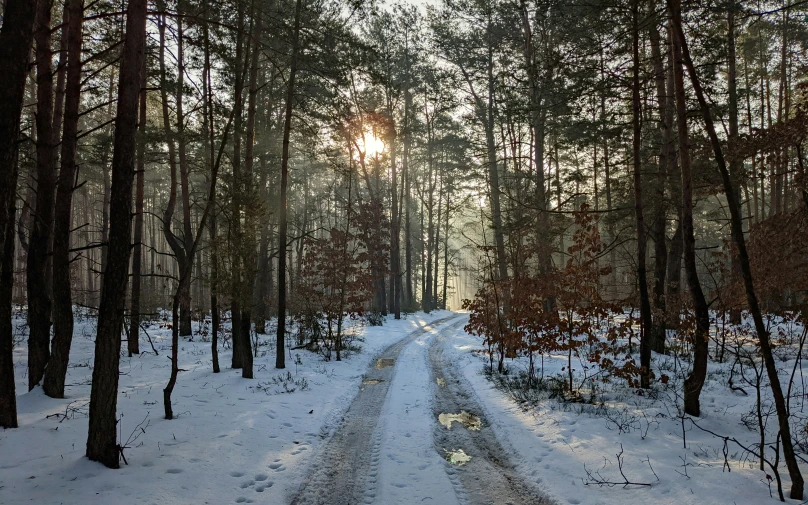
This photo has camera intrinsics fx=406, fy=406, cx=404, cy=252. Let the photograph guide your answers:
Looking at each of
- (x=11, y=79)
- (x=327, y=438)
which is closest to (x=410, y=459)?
(x=327, y=438)

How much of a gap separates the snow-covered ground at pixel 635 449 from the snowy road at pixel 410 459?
417 mm

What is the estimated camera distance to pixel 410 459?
558 centimetres

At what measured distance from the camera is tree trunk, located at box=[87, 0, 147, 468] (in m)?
4.75

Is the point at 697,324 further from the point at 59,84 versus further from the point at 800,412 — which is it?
the point at 59,84

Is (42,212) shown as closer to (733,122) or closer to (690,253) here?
(690,253)

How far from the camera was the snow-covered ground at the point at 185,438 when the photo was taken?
4.46 metres

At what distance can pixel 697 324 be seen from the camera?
6.21 metres

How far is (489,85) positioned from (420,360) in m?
14.4

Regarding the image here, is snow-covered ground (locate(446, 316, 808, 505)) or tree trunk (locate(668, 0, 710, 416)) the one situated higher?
tree trunk (locate(668, 0, 710, 416))

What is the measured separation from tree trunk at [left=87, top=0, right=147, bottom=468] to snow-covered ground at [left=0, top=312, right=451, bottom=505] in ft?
1.43

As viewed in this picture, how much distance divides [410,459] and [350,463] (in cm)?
82

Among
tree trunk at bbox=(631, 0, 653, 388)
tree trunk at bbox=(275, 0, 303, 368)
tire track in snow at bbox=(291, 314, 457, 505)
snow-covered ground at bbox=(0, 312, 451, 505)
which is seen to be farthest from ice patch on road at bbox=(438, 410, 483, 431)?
tree trunk at bbox=(275, 0, 303, 368)

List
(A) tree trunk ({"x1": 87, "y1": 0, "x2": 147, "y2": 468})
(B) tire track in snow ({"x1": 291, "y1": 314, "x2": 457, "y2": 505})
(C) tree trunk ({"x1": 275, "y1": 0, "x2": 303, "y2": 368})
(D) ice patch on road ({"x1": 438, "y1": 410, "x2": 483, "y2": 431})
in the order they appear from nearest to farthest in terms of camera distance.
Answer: (B) tire track in snow ({"x1": 291, "y1": 314, "x2": 457, "y2": 505})
(A) tree trunk ({"x1": 87, "y1": 0, "x2": 147, "y2": 468})
(D) ice patch on road ({"x1": 438, "y1": 410, "x2": 483, "y2": 431})
(C) tree trunk ({"x1": 275, "y1": 0, "x2": 303, "y2": 368})

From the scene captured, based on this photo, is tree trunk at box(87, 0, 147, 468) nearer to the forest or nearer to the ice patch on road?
the forest
